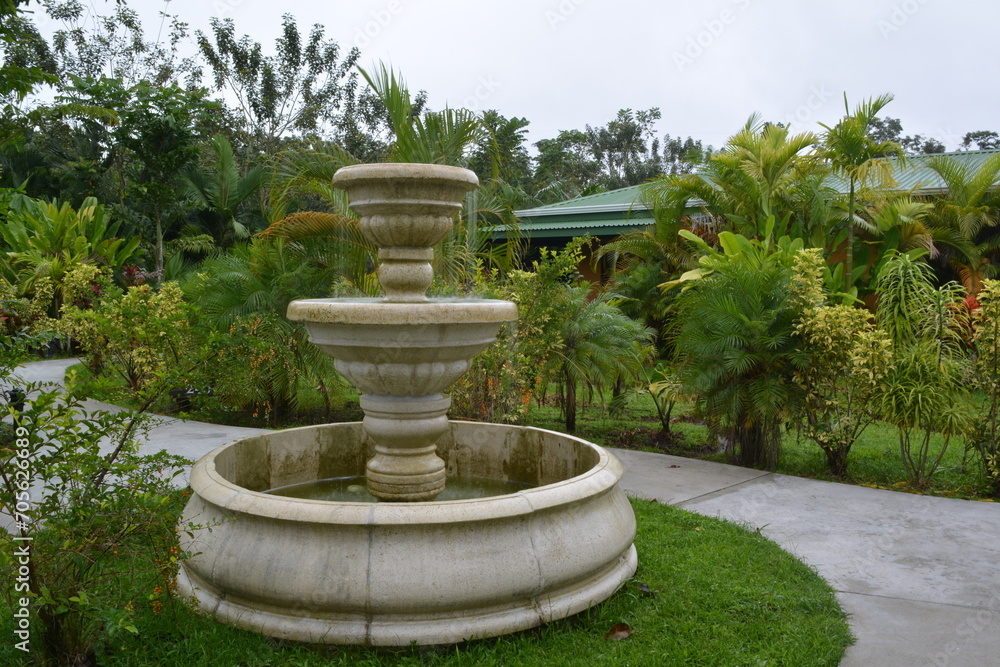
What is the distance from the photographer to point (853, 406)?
6.70 metres

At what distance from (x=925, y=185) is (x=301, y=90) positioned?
20536mm

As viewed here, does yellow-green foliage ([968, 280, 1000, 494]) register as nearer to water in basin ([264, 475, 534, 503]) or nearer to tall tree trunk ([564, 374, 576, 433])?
water in basin ([264, 475, 534, 503])

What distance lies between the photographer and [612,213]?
17.4 meters

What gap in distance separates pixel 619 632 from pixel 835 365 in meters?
3.84

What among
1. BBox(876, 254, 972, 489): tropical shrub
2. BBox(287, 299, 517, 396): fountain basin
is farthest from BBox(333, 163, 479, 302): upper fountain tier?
BBox(876, 254, 972, 489): tropical shrub

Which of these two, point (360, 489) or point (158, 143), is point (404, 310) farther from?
point (158, 143)

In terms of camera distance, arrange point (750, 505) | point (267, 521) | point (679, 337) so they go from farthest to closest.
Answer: point (679, 337) → point (750, 505) → point (267, 521)

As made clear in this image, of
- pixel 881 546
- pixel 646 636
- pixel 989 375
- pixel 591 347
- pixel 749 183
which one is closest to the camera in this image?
pixel 646 636

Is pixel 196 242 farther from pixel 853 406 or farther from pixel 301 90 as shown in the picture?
pixel 853 406

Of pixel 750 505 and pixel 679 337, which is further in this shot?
pixel 679 337

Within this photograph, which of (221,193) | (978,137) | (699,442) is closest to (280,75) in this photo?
(221,193)

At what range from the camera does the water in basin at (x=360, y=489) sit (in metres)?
5.33

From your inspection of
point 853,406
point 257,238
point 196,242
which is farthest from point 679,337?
point 196,242

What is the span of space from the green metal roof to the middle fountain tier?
38.1 ft
